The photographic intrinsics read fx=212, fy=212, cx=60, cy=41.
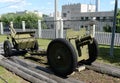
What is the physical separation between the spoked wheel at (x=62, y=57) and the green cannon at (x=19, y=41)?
3.12 metres

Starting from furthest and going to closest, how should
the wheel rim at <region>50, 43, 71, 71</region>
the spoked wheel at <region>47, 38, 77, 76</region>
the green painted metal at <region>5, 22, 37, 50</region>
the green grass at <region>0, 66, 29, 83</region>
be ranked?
the green painted metal at <region>5, 22, 37, 50</region> → the green grass at <region>0, 66, 29, 83</region> → the wheel rim at <region>50, 43, 71, 71</region> → the spoked wheel at <region>47, 38, 77, 76</region>

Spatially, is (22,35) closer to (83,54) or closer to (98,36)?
(83,54)

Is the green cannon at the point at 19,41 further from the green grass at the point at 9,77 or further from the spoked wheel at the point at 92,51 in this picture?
the spoked wheel at the point at 92,51

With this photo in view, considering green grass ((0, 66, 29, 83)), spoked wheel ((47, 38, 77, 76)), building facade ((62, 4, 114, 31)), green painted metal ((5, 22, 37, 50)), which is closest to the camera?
spoked wheel ((47, 38, 77, 76))

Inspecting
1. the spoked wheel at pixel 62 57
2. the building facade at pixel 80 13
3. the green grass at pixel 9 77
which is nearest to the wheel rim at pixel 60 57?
the spoked wheel at pixel 62 57

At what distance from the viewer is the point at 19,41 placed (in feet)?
31.1

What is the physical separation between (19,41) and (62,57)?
12.2 feet

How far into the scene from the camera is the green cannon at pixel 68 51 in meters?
5.89

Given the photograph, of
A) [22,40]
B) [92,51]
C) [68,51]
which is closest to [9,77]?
[68,51]

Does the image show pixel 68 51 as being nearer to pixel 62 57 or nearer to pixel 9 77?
pixel 62 57

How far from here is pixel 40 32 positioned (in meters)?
20.7

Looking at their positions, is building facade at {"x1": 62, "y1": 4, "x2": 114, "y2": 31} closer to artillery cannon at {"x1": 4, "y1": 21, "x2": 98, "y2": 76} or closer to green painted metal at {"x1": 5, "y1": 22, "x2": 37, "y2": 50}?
green painted metal at {"x1": 5, "y1": 22, "x2": 37, "y2": 50}

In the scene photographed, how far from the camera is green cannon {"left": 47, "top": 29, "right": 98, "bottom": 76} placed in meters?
5.89

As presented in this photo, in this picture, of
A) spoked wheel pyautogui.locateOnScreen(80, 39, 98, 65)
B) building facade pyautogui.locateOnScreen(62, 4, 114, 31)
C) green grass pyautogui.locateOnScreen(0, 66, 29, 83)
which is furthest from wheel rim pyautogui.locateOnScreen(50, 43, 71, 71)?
building facade pyautogui.locateOnScreen(62, 4, 114, 31)
